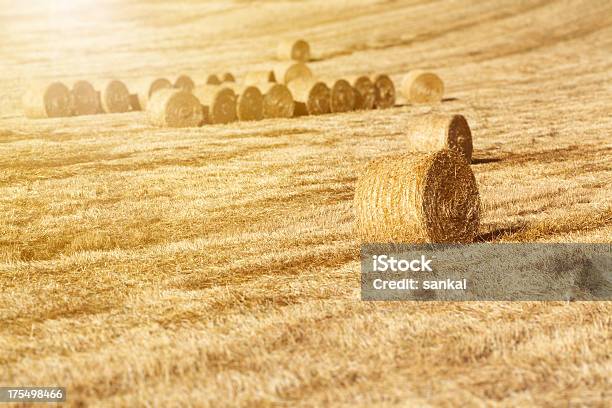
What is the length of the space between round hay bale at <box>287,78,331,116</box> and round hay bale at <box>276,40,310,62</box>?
17884 millimetres

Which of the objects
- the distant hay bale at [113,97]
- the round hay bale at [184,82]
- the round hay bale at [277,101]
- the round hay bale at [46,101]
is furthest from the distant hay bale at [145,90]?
the round hay bale at [277,101]

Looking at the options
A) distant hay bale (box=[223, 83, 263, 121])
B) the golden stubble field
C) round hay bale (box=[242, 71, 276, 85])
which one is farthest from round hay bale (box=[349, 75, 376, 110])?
round hay bale (box=[242, 71, 276, 85])

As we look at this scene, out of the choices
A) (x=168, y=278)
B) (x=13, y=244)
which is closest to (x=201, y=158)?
(x=13, y=244)

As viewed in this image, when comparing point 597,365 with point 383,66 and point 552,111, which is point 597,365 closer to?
point 552,111

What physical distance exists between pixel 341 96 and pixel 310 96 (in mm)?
1325

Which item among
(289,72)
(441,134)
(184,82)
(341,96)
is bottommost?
(441,134)

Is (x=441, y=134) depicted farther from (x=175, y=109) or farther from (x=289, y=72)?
(x=289, y=72)

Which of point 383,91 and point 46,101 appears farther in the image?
point 383,91

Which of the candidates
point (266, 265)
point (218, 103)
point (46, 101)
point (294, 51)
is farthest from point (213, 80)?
point (266, 265)

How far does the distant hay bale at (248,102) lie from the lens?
73.2 ft

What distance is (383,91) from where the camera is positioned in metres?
26.1

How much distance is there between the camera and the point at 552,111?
23797 millimetres

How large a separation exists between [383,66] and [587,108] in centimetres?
1565

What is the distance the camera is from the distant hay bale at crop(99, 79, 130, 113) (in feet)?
83.3
